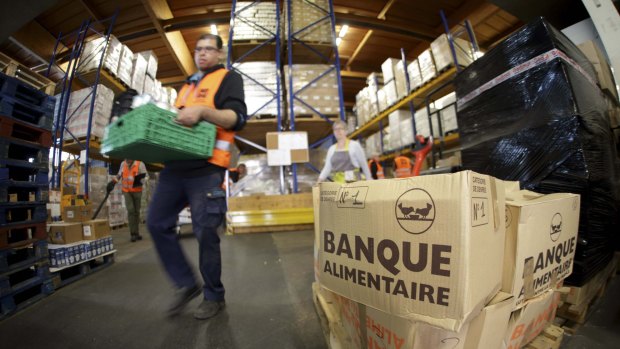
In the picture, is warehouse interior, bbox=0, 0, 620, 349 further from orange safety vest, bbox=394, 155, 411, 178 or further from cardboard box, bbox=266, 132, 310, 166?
cardboard box, bbox=266, 132, 310, 166

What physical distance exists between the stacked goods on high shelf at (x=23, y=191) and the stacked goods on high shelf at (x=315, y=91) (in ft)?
13.5

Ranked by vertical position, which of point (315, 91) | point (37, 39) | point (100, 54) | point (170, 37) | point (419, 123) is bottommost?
point (419, 123)

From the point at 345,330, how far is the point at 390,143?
5960 mm

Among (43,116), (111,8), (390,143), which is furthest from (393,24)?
(43,116)

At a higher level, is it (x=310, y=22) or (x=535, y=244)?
(x=310, y=22)

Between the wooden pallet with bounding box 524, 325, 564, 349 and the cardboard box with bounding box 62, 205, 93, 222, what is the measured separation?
401 cm

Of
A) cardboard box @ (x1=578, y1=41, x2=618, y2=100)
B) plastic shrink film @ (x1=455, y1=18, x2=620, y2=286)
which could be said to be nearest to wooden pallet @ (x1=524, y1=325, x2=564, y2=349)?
plastic shrink film @ (x1=455, y1=18, x2=620, y2=286)

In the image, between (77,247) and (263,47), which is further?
(263,47)

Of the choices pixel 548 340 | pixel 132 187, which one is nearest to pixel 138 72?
pixel 132 187

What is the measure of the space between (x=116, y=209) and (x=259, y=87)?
577cm

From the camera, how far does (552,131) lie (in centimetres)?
140

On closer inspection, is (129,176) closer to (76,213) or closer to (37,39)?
(76,213)

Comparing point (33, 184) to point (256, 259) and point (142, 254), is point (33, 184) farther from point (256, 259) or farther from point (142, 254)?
point (256, 259)

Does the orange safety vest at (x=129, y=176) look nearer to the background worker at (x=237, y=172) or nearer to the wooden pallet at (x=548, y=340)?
the background worker at (x=237, y=172)
